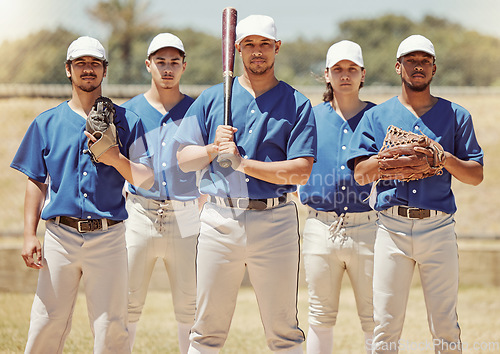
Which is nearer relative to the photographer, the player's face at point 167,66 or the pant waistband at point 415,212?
the pant waistband at point 415,212

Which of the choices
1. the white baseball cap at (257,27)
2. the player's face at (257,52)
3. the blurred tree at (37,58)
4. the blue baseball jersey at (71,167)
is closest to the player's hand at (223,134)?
the player's face at (257,52)

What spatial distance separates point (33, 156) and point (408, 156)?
79.9 inches

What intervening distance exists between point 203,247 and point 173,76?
4.57 ft

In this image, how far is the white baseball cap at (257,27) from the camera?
3.32m

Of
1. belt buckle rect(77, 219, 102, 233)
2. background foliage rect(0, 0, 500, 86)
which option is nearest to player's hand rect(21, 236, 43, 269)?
belt buckle rect(77, 219, 102, 233)

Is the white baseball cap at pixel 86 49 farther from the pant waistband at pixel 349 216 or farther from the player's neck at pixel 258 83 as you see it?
the pant waistband at pixel 349 216

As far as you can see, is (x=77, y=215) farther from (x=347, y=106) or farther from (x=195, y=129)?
(x=347, y=106)

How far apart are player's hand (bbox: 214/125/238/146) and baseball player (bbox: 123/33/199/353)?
0.98m

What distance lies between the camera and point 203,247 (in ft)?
11.0

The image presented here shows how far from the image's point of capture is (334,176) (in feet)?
13.6

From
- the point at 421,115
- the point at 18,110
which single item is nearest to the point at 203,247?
the point at 421,115

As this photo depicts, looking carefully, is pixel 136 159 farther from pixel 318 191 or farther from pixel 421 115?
pixel 421 115

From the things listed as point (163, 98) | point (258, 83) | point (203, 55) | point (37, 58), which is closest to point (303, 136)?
point (258, 83)

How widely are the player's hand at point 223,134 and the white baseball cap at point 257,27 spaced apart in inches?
19.5
